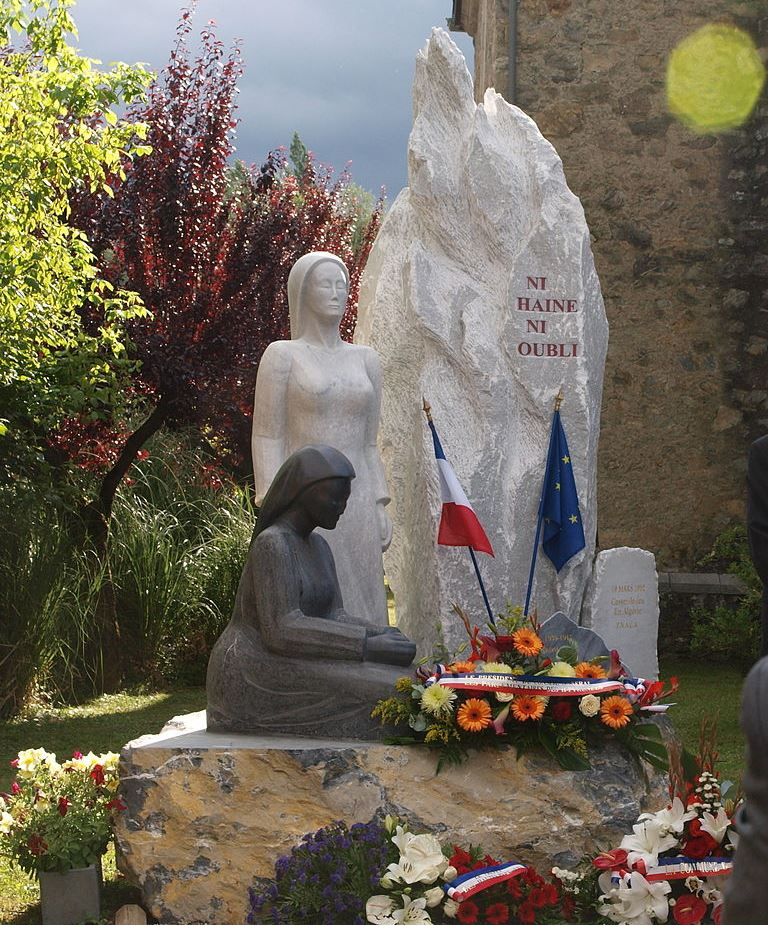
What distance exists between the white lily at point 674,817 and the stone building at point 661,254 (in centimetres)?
754

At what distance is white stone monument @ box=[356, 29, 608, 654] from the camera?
24.0ft

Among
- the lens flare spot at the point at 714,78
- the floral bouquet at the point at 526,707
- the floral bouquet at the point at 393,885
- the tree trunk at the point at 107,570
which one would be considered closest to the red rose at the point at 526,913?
the floral bouquet at the point at 393,885

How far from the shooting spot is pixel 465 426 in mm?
7352

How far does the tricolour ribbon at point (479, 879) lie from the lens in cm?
400

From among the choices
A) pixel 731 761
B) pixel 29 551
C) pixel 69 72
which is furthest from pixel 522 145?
pixel 29 551

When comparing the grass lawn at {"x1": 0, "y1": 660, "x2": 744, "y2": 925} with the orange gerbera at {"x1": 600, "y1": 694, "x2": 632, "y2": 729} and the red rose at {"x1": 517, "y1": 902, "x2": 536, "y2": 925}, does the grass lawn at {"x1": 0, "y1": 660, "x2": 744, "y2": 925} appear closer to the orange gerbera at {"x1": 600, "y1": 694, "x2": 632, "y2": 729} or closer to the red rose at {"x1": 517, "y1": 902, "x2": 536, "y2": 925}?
the orange gerbera at {"x1": 600, "y1": 694, "x2": 632, "y2": 729}

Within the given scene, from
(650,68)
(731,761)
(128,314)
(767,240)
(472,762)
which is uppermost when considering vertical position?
(650,68)

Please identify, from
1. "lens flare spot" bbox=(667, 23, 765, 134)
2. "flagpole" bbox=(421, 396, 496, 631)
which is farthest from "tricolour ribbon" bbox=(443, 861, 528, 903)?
"lens flare spot" bbox=(667, 23, 765, 134)

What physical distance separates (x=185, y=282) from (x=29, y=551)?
2678 millimetres

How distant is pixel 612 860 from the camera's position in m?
3.99

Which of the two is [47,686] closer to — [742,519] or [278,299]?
[278,299]

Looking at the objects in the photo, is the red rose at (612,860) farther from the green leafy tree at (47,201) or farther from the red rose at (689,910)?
the green leafy tree at (47,201)

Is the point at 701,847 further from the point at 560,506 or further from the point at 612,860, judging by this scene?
the point at 560,506

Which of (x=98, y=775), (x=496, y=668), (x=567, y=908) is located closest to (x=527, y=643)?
(x=496, y=668)
